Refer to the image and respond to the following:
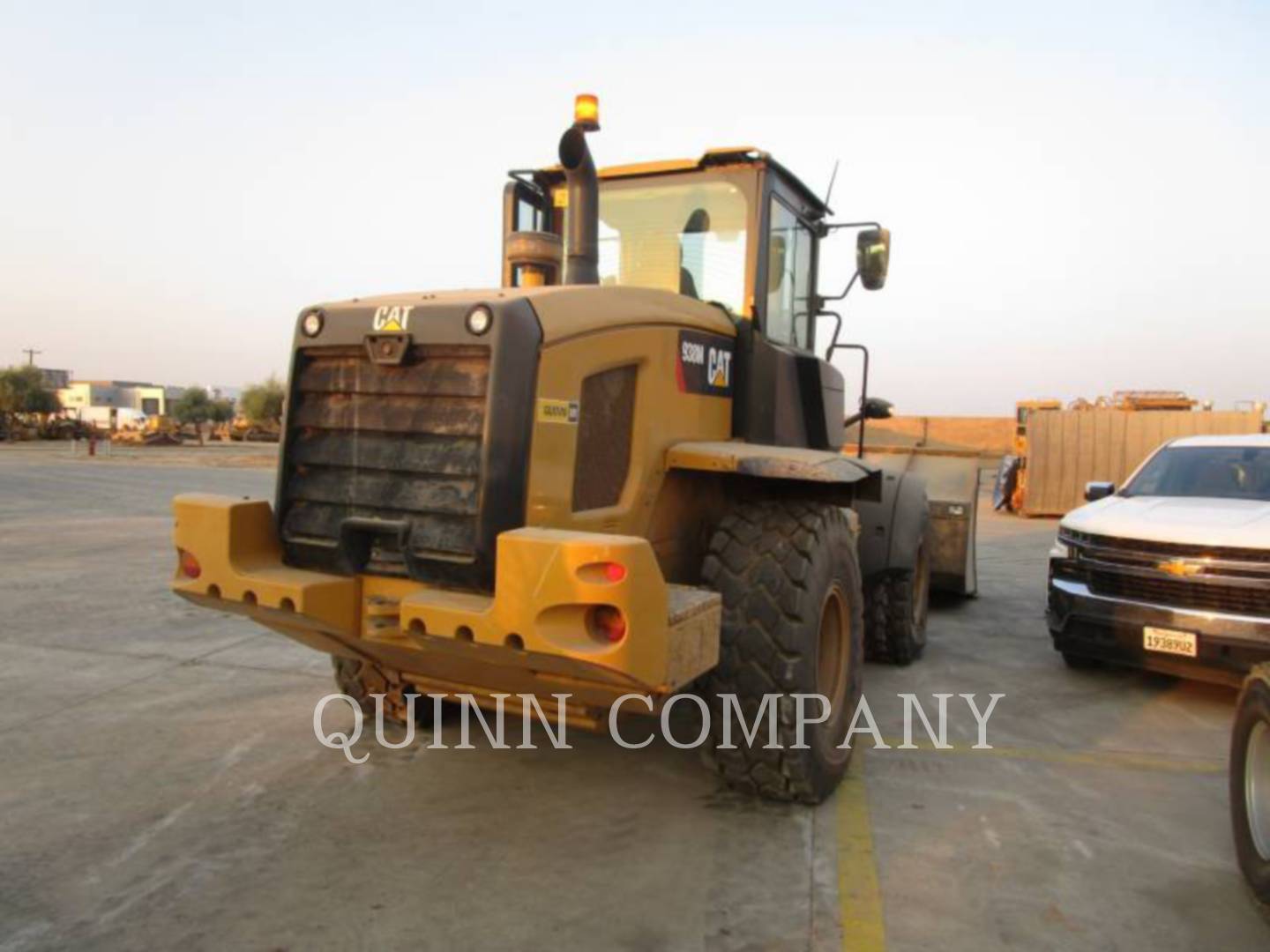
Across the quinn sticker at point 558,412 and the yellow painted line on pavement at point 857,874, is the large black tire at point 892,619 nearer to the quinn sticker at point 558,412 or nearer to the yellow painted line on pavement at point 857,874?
the yellow painted line on pavement at point 857,874

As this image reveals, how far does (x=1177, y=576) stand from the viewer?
A: 5.24m

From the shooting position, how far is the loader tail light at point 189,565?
3580mm

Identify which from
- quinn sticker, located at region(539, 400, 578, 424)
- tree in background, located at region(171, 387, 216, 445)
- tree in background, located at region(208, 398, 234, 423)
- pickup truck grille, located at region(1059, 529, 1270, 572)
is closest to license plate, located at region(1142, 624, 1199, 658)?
pickup truck grille, located at region(1059, 529, 1270, 572)

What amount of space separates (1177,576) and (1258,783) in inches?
87.8

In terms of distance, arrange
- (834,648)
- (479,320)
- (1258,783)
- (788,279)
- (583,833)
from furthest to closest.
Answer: (788,279) → (834,648) → (583,833) → (1258,783) → (479,320)

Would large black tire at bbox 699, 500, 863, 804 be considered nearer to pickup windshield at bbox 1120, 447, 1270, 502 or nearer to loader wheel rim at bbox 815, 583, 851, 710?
loader wheel rim at bbox 815, 583, 851, 710

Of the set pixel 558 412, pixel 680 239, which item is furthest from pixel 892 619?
pixel 558 412

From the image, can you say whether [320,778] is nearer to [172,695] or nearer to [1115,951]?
[172,695]

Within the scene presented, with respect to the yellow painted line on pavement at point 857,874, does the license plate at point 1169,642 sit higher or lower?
higher

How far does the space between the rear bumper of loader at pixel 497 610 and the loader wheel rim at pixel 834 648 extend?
1138 mm

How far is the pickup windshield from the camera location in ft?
20.2

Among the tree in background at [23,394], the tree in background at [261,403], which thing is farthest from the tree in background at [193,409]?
the tree in background at [23,394]

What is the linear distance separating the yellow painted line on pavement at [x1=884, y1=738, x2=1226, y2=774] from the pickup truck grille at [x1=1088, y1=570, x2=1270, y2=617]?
103 cm

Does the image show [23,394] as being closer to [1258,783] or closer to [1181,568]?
[1181,568]
